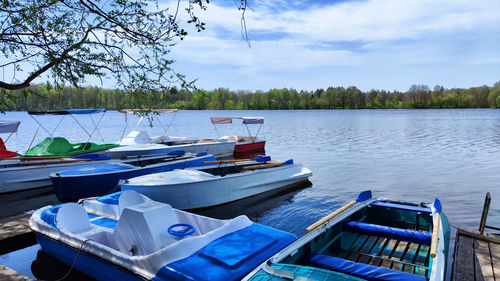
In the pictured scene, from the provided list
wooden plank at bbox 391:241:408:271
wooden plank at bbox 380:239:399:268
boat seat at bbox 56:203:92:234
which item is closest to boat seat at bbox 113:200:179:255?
boat seat at bbox 56:203:92:234

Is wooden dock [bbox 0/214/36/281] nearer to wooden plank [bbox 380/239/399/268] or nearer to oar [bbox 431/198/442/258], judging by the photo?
wooden plank [bbox 380/239/399/268]

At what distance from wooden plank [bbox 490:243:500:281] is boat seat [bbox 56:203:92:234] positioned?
27.2 ft

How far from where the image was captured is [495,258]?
21.0 ft

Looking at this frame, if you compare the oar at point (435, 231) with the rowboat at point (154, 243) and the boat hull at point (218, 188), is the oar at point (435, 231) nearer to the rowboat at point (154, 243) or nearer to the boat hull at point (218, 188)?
the rowboat at point (154, 243)

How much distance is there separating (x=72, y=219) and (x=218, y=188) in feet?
18.7

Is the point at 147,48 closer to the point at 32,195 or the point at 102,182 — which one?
the point at 102,182

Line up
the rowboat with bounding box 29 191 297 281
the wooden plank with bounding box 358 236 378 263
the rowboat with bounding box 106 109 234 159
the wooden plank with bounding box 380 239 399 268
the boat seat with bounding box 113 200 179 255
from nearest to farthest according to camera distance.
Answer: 1. the rowboat with bounding box 29 191 297 281
2. the boat seat with bounding box 113 200 179 255
3. the wooden plank with bounding box 380 239 399 268
4. the wooden plank with bounding box 358 236 378 263
5. the rowboat with bounding box 106 109 234 159

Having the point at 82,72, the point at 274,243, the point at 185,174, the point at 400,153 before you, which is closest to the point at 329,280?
the point at 274,243

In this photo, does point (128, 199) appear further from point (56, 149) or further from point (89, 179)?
point (56, 149)

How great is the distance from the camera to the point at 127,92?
21.9 feet

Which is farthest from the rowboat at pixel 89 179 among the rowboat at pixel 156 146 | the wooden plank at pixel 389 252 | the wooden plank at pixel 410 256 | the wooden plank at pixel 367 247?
the wooden plank at pixel 410 256

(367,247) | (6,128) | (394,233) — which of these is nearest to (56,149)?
(6,128)

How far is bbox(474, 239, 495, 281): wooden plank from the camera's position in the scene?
576 centimetres

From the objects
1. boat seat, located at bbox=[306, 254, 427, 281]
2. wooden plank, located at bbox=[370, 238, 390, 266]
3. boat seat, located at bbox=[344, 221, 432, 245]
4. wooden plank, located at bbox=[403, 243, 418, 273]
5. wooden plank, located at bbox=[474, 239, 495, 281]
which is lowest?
wooden plank, located at bbox=[474, 239, 495, 281]
